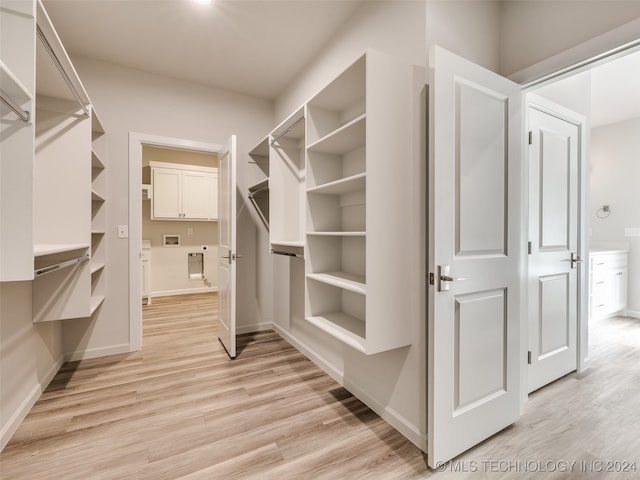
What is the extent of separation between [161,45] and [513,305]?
333 cm

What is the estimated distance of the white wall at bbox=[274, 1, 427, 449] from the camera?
159 centimetres

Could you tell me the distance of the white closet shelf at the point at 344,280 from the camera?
1.58 metres

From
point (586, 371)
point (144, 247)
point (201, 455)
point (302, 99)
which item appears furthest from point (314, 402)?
point (144, 247)

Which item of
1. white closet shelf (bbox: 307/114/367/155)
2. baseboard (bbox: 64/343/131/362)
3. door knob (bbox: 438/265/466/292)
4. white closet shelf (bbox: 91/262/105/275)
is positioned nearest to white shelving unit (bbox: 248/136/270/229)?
white closet shelf (bbox: 307/114/367/155)

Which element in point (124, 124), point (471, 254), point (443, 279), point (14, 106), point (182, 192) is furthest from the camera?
point (182, 192)

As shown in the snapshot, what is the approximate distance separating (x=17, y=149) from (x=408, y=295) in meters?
1.90

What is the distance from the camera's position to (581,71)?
1.62 m

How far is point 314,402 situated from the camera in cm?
207

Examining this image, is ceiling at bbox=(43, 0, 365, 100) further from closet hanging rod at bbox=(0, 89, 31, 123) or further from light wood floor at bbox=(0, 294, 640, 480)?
light wood floor at bbox=(0, 294, 640, 480)

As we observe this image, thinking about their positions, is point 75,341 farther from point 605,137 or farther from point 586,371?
point 605,137

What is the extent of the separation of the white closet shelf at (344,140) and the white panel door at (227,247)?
102 centimetres

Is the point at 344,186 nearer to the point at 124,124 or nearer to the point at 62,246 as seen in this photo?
the point at 62,246

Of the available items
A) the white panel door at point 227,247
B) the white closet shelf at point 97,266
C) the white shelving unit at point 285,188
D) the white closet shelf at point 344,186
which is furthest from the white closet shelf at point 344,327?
the white closet shelf at point 97,266

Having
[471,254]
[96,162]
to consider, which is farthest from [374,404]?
[96,162]
